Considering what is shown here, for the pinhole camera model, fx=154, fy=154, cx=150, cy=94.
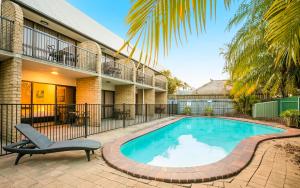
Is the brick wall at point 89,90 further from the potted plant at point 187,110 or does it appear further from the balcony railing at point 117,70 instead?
the potted plant at point 187,110

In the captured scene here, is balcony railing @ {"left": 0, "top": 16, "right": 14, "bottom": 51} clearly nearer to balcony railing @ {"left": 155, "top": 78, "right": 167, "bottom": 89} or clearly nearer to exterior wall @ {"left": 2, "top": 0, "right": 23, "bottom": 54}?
exterior wall @ {"left": 2, "top": 0, "right": 23, "bottom": 54}

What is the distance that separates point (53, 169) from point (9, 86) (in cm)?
418

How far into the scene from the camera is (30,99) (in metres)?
8.83

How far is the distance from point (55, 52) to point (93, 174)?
731 centimetres

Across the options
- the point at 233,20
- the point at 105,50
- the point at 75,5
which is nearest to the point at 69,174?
the point at 233,20

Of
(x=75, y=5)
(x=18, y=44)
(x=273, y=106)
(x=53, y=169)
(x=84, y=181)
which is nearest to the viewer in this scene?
(x=84, y=181)

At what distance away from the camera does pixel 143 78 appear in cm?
1522

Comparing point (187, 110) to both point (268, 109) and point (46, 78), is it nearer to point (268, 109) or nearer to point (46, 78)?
point (268, 109)

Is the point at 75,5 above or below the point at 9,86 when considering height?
above

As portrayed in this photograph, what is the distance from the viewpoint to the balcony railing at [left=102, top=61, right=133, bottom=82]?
1124cm

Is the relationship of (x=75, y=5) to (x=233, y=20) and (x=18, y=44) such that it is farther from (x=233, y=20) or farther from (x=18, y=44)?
(x=233, y=20)

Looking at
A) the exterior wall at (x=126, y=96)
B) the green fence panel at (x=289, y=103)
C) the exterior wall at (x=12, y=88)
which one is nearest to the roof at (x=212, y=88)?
the green fence panel at (x=289, y=103)

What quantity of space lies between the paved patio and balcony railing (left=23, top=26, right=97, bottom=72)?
4921 millimetres

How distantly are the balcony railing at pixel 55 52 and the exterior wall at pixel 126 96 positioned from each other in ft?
14.2
